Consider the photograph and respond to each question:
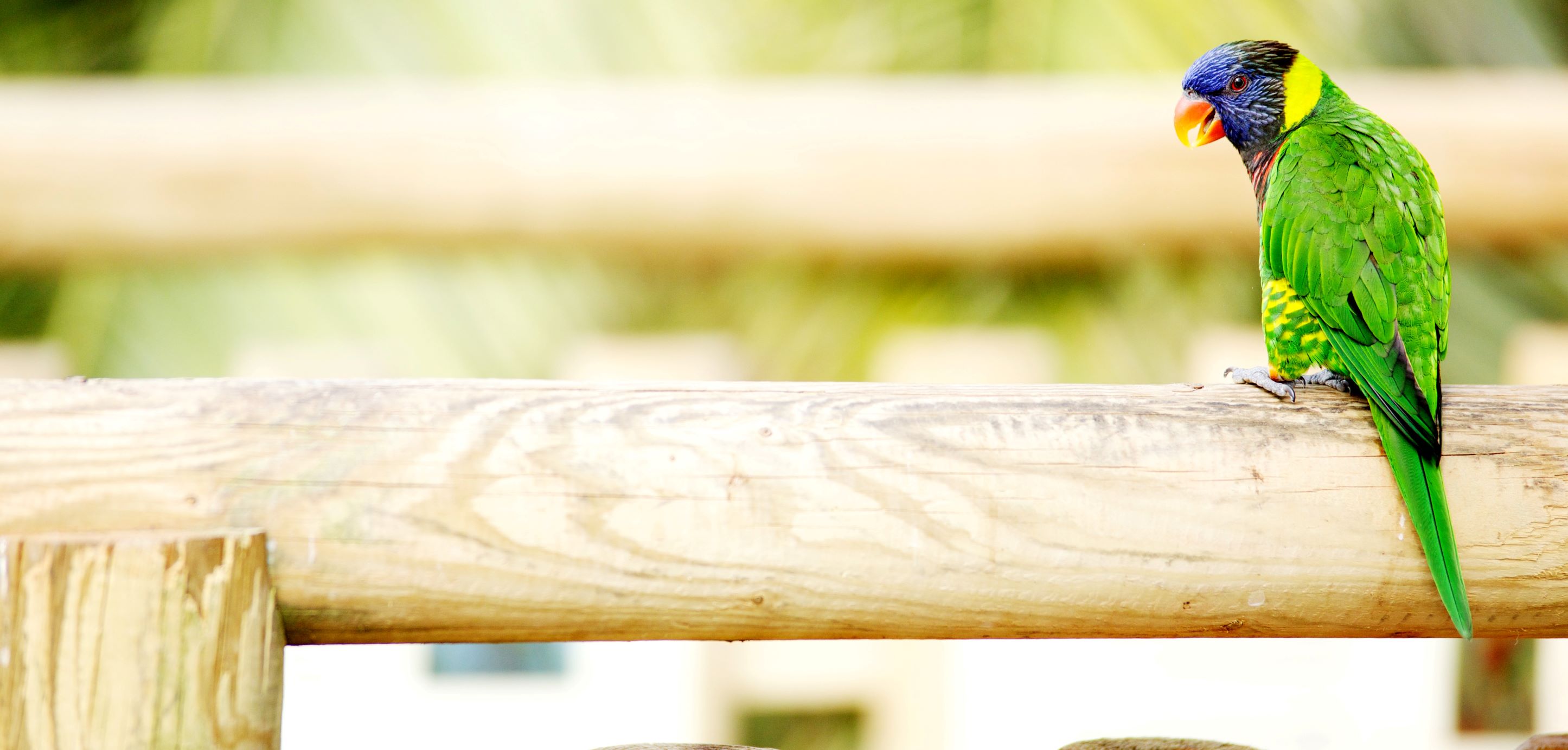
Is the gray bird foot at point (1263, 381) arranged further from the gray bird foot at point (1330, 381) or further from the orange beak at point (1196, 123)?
the orange beak at point (1196, 123)

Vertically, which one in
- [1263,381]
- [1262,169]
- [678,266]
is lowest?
[1263,381]

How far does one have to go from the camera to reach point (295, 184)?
80.0 inches

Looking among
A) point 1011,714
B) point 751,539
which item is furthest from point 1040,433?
point 1011,714

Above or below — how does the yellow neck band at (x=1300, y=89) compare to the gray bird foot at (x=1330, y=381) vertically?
above

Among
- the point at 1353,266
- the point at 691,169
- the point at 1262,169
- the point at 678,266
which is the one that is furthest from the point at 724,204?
the point at 1353,266

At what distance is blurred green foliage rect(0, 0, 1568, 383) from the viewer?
2.19 meters

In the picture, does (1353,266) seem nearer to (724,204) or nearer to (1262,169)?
(1262,169)

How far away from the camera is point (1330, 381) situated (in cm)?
116

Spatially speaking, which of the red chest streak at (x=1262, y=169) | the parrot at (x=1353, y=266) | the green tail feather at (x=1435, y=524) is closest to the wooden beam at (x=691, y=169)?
the red chest streak at (x=1262, y=169)

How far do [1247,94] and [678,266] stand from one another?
1096mm

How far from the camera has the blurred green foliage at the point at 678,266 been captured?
7.20ft

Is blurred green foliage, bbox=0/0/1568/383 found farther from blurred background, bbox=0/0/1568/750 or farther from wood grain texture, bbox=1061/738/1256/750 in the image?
wood grain texture, bbox=1061/738/1256/750

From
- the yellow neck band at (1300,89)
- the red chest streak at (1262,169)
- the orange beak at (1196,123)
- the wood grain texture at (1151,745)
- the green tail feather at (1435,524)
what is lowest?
the wood grain texture at (1151,745)

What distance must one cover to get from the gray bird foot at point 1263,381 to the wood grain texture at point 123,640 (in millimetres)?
836
